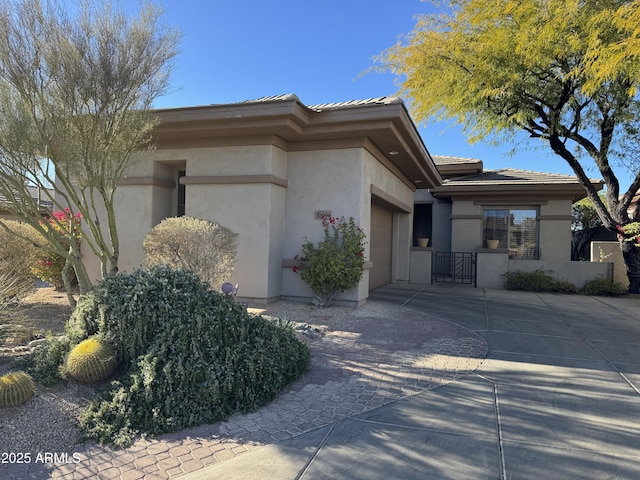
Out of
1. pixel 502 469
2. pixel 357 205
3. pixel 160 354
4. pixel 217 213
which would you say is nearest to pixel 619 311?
pixel 357 205

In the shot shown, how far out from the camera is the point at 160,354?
151 inches

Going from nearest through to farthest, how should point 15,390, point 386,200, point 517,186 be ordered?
point 15,390, point 386,200, point 517,186

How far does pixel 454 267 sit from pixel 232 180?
9756 mm

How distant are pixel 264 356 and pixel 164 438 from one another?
1155 mm

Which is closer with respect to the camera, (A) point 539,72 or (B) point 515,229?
(A) point 539,72

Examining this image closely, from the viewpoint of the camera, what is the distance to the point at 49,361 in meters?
4.21

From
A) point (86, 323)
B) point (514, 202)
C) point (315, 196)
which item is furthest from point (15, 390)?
point (514, 202)

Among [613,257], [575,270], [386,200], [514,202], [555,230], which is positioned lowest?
[575,270]

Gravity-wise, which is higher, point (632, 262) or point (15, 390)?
point (632, 262)

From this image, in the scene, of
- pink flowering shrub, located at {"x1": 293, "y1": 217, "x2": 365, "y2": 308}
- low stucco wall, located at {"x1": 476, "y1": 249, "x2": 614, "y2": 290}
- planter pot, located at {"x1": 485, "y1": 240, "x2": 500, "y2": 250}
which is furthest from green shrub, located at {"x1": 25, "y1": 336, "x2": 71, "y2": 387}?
planter pot, located at {"x1": 485, "y1": 240, "x2": 500, "y2": 250}

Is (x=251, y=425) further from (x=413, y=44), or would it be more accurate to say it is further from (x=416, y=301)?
(x=413, y=44)

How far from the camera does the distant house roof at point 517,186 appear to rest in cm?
1416

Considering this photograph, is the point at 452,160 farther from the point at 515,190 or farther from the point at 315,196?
the point at 315,196

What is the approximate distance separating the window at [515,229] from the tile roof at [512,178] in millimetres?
1157
